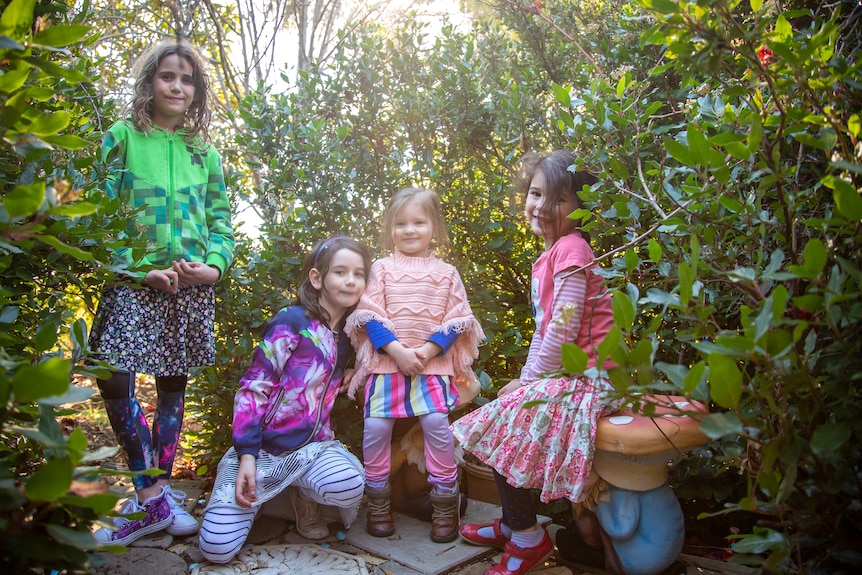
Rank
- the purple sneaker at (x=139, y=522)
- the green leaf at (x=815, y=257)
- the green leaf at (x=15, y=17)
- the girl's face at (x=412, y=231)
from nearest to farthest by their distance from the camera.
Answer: the green leaf at (x=15, y=17) < the green leaf at (x=815, y=257) < the purple sneaker at (x=139, y=522) < the girl's face at (x=412, y=231)

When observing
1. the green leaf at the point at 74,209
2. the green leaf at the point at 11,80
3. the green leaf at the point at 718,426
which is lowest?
the green leaf at the point at 718,426

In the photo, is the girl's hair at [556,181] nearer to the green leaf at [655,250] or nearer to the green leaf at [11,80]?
the green leaf at [655,250]

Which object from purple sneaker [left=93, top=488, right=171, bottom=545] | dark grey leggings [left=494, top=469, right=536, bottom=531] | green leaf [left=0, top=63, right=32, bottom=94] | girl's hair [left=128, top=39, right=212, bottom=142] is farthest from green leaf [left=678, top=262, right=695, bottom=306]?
girl's hair [left=128, top=39, right=212, bottom=142]

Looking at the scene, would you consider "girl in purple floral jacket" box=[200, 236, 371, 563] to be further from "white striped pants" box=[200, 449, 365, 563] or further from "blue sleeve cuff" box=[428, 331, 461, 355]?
"blue sleeve cuff" box=[428, 331, 461, 355]

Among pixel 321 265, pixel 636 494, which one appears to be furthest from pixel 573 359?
pixel 321 265

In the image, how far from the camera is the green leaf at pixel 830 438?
102 centimetres

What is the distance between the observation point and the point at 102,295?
2.41m

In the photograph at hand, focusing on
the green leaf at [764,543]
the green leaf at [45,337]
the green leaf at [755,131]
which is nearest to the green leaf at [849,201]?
the green leaf at [755,131]

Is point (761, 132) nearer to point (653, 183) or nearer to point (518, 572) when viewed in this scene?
point (653, 183)

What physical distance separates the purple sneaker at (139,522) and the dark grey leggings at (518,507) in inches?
52.7

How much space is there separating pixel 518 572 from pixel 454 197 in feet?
6.28

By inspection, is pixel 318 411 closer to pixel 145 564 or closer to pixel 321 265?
pixel 321 265

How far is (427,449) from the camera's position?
104 inches

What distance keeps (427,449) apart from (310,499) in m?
0.52
